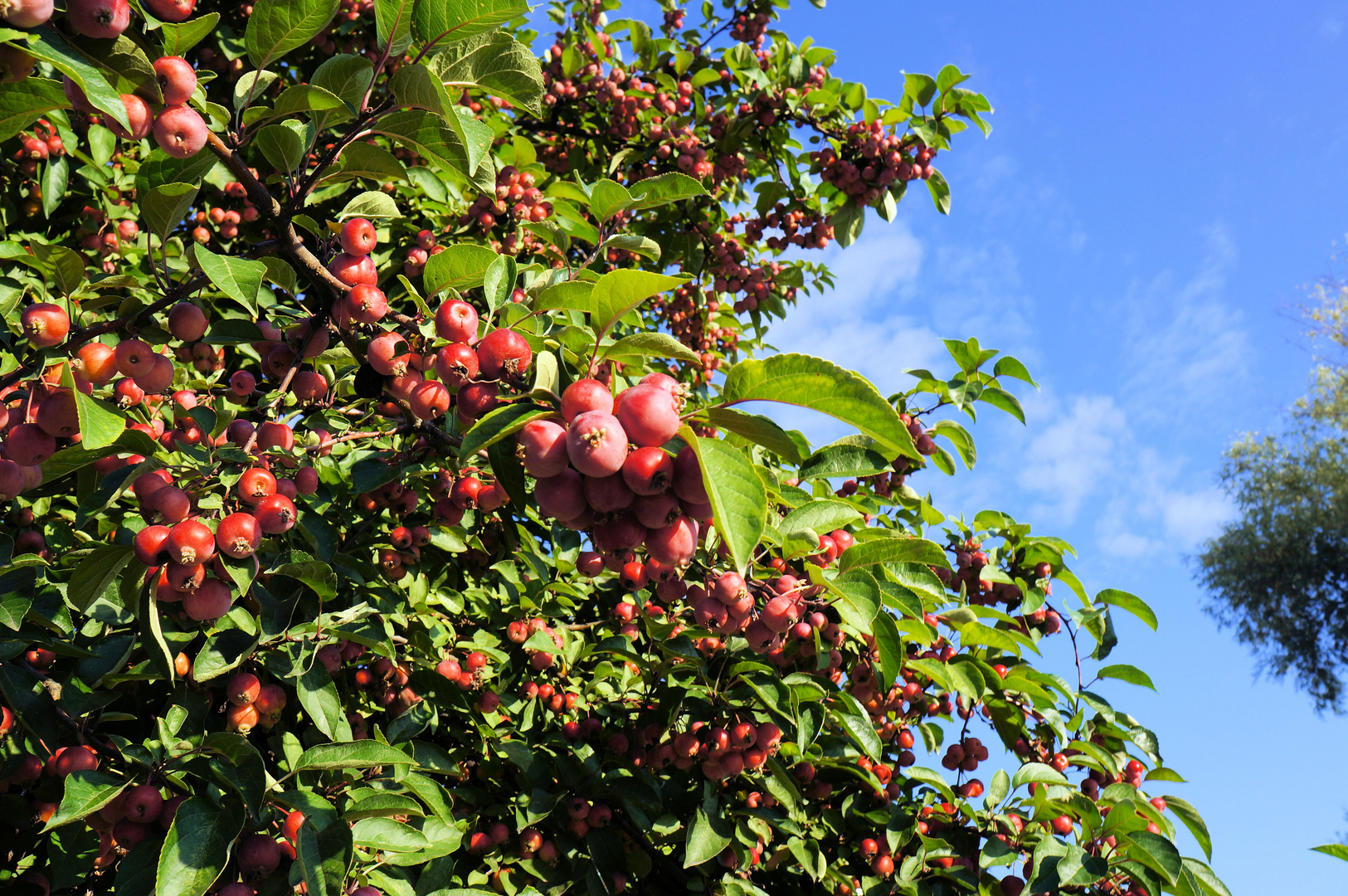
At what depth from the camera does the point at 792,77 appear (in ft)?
15.8

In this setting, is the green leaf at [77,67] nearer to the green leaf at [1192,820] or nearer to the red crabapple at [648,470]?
the red crabapple at [648,470]

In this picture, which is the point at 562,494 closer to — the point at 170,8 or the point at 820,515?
the point at 820,515

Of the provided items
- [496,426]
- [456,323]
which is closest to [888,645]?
[496,426]

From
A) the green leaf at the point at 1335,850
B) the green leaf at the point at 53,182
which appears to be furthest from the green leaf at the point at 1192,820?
the green leaf at the point at 53,182

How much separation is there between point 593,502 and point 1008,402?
2592mm

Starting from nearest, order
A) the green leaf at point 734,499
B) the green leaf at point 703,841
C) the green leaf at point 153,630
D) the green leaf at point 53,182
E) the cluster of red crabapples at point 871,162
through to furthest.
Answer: the green leaf at point 734,499
the green leaf at point 153,630
the green leaf at point 703,841
the green leaf at point 53,182
the cluster of red crabapples at point 871,162

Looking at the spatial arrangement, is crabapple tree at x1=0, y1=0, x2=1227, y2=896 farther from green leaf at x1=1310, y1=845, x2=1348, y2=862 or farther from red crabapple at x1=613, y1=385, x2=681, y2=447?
green leaf at x1=1310, y1=845, x2=1348, y2=862

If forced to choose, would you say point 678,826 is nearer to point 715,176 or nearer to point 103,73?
point 103,73

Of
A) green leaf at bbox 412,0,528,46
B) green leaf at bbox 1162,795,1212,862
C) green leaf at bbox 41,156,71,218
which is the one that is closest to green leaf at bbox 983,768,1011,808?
green leaf at bbox 1162,795,1212,862

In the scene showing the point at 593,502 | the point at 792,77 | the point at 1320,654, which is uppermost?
the point at 1320,654

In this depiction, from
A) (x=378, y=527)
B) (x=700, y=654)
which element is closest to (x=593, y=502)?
(x=700, y=654)

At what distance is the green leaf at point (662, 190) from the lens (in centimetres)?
210

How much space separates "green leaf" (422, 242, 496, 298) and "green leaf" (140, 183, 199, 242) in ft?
1.76

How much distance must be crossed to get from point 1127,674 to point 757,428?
249cm
